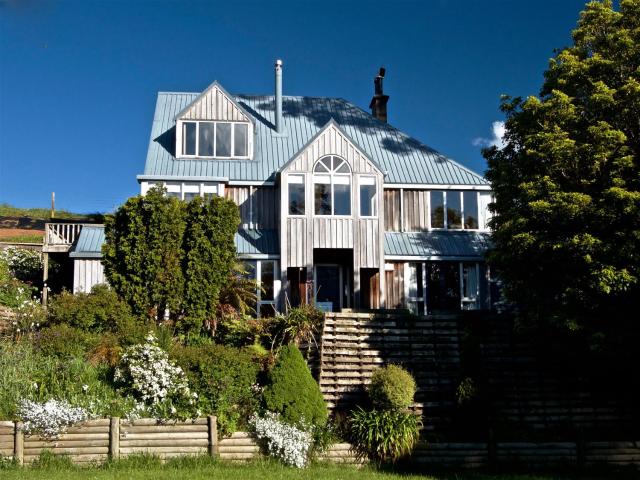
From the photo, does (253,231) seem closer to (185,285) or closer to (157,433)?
(185,285)

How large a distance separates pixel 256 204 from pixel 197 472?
14.0 m

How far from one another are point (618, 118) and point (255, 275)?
12.7 meters

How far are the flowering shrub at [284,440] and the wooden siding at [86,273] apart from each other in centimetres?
1119

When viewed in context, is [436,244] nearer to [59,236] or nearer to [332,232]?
[332,232]

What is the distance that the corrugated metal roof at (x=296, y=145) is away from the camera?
25234 millimetres

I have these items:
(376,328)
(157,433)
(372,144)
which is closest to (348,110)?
(372,144)

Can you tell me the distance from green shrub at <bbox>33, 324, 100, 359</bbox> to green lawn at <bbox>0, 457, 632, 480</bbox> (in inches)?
127

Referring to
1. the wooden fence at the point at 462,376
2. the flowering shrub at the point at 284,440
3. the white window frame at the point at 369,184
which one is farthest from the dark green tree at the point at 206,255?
the white window frame at the point at 369,184

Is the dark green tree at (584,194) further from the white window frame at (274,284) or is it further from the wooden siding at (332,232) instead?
the white window frame at (274,284)

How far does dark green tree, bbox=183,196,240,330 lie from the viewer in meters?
17.4

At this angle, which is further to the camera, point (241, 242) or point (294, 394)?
point (241, 242)

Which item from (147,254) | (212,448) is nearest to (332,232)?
(147,254)

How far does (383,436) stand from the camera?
13672 mm

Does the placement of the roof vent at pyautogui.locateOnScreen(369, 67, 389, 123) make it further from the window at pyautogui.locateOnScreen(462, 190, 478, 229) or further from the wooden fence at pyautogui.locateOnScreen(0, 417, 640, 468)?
Result: the wooden fence at pyautogui.locateOnScreen(0, 417, 640, 468)
